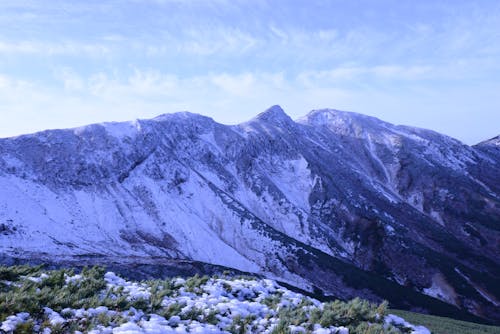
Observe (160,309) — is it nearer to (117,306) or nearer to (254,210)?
(117,306)

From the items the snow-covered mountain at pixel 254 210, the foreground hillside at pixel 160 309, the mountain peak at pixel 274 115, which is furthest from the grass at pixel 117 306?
the mountain peak at pixel 274 115

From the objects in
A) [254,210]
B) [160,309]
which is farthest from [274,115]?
[160,309]

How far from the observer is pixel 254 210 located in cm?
7300

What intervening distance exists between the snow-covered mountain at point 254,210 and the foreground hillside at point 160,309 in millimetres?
34976

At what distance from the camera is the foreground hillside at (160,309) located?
10.4 m

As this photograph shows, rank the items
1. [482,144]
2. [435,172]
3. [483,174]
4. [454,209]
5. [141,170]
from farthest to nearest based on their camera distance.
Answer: [482,144], [483,174], [435,172], [454,209], [141,170]

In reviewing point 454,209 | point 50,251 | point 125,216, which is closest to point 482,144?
point 454,209

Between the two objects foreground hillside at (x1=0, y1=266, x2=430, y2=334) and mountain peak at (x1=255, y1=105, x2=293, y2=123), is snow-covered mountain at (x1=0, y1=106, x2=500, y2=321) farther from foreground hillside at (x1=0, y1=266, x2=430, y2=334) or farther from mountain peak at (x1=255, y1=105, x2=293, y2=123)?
foreground hillside at (x1=0, y1=266, x2=430, y2=334)

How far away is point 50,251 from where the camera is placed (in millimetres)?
48562

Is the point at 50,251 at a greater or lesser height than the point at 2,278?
lesser

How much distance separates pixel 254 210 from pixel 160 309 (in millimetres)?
60631

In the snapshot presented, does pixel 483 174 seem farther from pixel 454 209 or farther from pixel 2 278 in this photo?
pixel 2 278

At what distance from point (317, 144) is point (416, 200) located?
84.6 feet

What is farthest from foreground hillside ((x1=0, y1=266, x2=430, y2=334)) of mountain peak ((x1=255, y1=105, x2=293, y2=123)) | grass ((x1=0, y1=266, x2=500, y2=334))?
mountain peak ((x1=255, y1=105, x2=293, y2=123))
